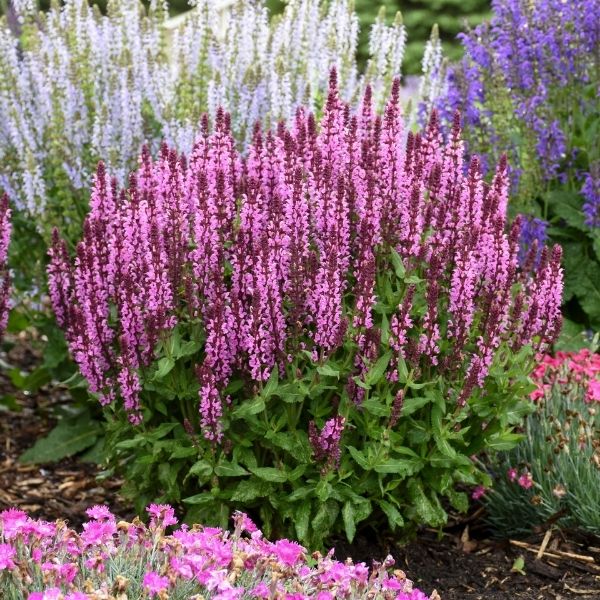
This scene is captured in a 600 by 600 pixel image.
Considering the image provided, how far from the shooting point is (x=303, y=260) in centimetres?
374

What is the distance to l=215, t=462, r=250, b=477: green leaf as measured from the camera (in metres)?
3.79

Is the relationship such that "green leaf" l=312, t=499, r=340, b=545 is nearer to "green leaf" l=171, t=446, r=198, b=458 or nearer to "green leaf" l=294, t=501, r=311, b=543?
"green leaf" l=294, t=501, r=311, b=543

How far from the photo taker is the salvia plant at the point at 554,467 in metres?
4.32

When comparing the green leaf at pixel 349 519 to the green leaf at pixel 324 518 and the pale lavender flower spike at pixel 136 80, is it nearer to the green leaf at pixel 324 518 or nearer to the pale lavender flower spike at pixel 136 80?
the green leaf at pixel 324 518

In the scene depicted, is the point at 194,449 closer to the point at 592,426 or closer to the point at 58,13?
the point at 592,426

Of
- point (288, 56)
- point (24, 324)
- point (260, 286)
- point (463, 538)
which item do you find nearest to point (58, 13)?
point (288, 56)

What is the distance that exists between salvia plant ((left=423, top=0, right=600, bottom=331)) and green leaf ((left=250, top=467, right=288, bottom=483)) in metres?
2.85

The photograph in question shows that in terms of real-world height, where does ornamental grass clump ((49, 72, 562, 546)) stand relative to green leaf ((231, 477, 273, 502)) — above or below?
above

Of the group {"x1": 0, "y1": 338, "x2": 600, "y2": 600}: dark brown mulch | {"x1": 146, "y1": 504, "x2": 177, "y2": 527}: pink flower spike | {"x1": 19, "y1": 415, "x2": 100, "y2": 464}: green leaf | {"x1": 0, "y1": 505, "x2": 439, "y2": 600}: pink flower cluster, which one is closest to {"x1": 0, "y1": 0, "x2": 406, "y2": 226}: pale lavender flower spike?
{"x1": 19, "y1": 415, "x2": 100, "y2": 464}: green leaf

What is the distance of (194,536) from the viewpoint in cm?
294

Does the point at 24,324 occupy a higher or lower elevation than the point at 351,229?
lower

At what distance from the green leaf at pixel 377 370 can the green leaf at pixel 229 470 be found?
0.58 metres

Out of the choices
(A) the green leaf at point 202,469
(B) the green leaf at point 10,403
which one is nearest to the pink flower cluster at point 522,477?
(A) the green leaf at point 202,469

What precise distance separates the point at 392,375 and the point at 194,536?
1084 millimetres
